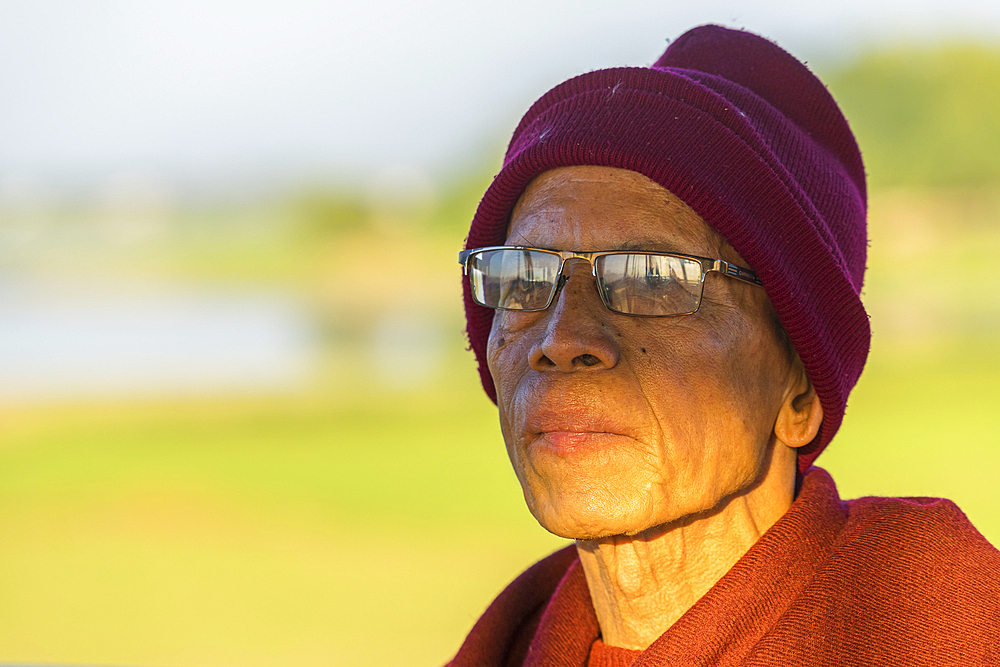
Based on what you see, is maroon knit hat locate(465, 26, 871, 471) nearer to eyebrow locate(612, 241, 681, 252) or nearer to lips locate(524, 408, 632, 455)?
eyebrow locate(612, 241, 681, 252)

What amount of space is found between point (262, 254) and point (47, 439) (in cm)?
1041

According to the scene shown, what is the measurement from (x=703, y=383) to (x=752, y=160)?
0.33 m

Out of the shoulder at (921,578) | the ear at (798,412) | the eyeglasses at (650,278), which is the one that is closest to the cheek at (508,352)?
the eyeglasses at (650,278)

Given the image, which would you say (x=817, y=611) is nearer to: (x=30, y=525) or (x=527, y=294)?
(x=527, y=294)

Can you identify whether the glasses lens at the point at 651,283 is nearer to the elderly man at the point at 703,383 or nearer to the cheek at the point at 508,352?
the elderly man at the point at 703,383

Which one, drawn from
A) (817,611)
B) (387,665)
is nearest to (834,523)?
(817,611)

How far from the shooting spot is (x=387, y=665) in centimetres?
605

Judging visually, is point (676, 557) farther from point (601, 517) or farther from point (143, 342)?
point (143, 342)

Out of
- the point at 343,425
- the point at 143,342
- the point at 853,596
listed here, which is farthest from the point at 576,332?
the point at 143,342

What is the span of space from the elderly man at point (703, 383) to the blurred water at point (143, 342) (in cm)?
1741

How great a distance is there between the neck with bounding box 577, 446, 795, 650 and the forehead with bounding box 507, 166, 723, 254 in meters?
0.41

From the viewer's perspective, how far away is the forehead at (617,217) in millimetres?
1298

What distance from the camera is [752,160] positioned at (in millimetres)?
1276

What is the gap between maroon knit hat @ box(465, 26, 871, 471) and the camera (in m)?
1.27
